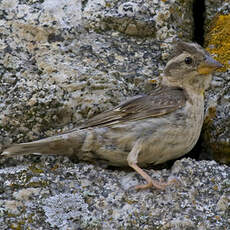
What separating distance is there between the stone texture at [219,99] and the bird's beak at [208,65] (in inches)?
8.0

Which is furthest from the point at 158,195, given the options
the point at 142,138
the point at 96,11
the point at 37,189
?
the point at 96,11

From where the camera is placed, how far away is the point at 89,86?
156 inches

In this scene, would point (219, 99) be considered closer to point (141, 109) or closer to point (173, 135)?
point (173, 135)

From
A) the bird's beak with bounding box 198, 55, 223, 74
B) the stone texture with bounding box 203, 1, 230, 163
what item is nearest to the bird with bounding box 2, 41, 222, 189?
the bird's beak with bounding box 198, 55, 223, 74

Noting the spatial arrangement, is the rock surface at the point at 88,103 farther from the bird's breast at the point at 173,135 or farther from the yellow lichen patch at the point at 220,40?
the bird's breast at the point at 173,135

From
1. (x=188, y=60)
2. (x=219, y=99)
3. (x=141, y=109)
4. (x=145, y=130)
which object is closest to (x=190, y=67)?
(x=188, y=60)

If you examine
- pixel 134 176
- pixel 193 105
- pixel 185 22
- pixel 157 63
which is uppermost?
pixel 185 22

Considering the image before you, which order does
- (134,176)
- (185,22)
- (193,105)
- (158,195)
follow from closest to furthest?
(158,195) < (134,176) < (193,105) < (185,22)

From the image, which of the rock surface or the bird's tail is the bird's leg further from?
the bird's tail

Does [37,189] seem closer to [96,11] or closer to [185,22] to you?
[96,11]

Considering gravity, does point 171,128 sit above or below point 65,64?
below

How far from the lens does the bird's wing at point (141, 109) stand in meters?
3.86

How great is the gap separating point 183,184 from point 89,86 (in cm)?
115

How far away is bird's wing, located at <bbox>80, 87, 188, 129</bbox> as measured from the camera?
386 centimetres
